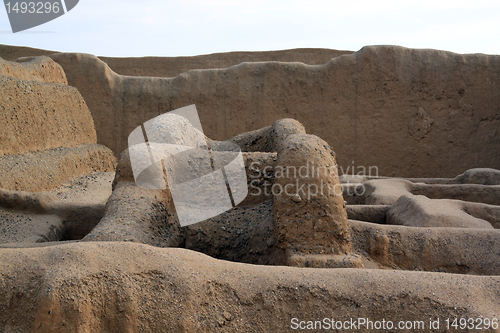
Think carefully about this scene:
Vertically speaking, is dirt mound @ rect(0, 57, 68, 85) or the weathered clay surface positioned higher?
dirt mound @ rect(0, 57, 68, 85)

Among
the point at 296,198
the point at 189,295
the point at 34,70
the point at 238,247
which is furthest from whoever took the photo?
the point at 34,70

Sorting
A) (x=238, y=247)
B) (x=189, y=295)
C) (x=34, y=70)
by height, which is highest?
(x=34, y=70)

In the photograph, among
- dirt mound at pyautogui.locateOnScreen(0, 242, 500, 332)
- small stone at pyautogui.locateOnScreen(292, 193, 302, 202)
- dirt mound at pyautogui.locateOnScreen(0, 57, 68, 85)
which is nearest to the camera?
dirt mound at pyautogui.locateOnScreen(0, 242, 500, 332)

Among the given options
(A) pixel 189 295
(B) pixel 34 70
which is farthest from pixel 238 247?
(B) pixel 34 70

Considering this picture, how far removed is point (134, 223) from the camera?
261cm

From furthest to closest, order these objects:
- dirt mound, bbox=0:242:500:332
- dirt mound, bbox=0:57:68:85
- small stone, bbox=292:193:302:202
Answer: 1. dirt mound, bbox=0:57:68:85
2. small stone, bbox=292:193:302:202
3. dirt mound, bbox=0:242:500:332

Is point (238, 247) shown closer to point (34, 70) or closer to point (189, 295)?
point (189, 295)

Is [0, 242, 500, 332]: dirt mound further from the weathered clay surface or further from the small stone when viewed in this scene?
the small stone

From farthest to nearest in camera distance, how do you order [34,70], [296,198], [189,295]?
[34,70] → [296,198] → [189,295]

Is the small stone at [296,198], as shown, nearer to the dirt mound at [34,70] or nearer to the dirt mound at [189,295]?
the dirt mound at [189,295]

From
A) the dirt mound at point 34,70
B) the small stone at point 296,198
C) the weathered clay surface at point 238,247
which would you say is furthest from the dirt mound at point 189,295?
the dirt mound at point 34,70

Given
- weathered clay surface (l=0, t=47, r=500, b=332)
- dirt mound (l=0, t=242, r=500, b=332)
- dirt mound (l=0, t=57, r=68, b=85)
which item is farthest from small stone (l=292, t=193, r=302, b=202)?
dirt mound (l=0, t=57, r=68, b=85)

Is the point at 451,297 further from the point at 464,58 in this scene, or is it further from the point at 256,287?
the point at 464,58

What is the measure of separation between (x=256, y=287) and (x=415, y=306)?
634mm
